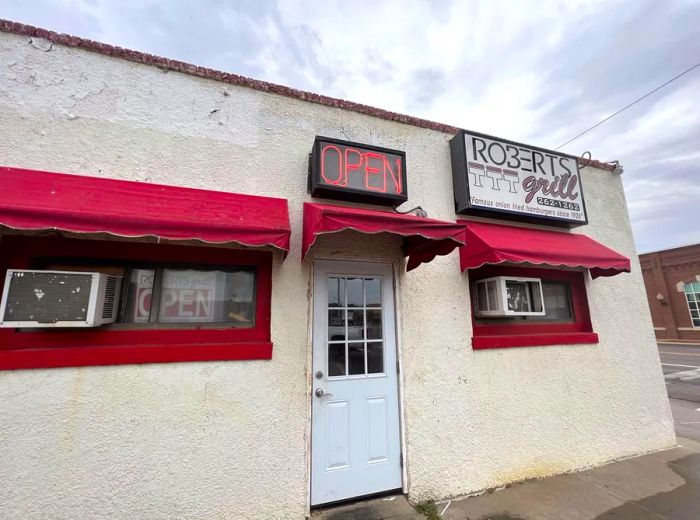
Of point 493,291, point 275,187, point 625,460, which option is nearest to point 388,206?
point 275,187

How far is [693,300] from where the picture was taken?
19109 mm

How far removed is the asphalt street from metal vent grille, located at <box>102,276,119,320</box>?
8418 mm

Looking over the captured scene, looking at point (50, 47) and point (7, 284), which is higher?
point (50, 47)

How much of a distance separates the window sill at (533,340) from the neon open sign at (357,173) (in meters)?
2.01

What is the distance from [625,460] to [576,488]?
4.47 feet

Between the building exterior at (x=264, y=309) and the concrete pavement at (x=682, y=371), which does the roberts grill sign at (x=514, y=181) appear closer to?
the building exterior at (x=264, y=309)

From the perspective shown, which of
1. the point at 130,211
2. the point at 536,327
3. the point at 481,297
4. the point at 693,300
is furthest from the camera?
the point at 693,300

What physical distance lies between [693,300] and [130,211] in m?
28.0

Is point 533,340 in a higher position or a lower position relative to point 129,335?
lower

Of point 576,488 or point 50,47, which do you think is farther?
point 576,488

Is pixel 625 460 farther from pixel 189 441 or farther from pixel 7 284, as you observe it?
pixel 7 284

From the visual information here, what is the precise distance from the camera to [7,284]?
2.51 meters

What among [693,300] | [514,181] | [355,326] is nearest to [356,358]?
[355,326]

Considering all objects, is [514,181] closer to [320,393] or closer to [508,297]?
[508,297]
